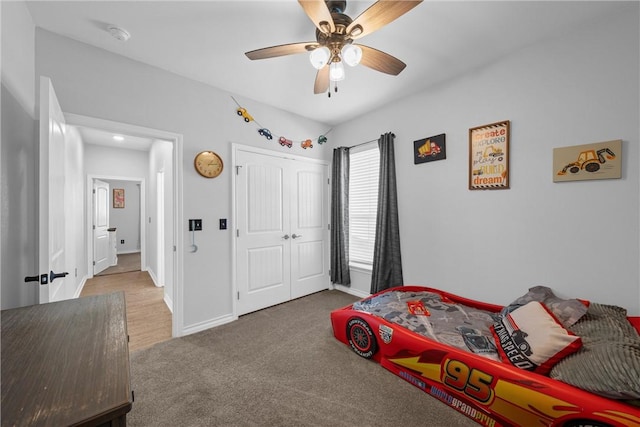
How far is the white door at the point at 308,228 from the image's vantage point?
3574mm

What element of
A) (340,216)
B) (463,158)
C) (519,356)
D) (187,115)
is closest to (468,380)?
(519,356)

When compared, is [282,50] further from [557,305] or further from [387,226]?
[557,305]

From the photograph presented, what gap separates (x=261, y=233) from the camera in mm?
3209

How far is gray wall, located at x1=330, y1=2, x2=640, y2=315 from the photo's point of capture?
178cm

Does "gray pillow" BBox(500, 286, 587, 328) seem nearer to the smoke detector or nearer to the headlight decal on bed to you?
the headlight decal on bed

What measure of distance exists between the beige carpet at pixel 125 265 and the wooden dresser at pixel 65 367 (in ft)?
16.2

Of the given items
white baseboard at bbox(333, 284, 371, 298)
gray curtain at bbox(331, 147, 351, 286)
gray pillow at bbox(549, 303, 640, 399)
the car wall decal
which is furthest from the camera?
gray curtain at bbox(331, 147, 351, 286)

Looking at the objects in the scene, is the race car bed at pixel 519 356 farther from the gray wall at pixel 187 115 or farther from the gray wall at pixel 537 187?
the gray wall at pixel 187 115

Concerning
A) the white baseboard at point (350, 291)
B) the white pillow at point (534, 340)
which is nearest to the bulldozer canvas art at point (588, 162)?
the white pillow at point (534, 340)

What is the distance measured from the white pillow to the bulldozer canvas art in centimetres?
108

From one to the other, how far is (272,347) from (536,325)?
2.04m

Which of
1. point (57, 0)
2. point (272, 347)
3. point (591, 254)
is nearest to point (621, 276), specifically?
point (591, 254)

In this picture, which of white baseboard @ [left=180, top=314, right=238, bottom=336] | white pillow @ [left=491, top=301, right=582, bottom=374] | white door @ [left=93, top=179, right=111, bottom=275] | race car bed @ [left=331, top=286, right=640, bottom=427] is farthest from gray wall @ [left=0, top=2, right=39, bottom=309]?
white door @ [left=93, top=179, right=111, bottom=275]

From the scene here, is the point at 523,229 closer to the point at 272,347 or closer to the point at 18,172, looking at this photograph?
the point at 272,347
